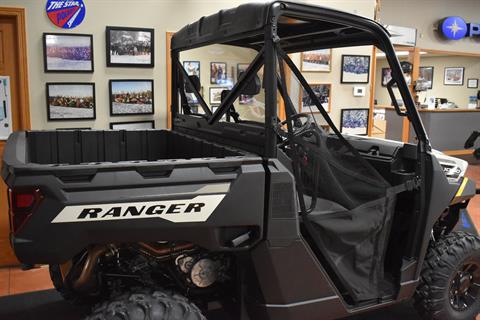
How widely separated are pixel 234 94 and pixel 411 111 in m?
0.96

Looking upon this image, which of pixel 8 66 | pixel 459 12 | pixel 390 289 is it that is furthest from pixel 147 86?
pixel 459 12

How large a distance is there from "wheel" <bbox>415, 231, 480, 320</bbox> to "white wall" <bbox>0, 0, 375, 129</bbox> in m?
2.78

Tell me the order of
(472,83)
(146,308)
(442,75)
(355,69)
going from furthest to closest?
1. (442,75)
2. (472,83)
3. (355,69)
4. (146,308)

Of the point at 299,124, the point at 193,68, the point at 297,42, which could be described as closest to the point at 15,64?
the point at 193,68

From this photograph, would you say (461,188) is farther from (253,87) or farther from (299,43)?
(253,87)

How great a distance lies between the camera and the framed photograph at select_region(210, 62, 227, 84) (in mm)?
4590

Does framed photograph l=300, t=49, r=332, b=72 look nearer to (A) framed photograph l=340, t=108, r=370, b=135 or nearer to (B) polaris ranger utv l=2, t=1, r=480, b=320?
(A) framed photograph l=340, t=108, r=370, b=135

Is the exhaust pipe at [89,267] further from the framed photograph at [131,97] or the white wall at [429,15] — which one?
the white wall at [429,15]

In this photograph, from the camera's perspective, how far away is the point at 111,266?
7.67 feet

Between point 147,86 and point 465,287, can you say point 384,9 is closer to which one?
point 147,86

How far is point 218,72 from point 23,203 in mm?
3148

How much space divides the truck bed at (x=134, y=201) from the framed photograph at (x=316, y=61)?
327cm

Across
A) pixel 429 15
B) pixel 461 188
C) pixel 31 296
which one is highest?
pixel 429 15

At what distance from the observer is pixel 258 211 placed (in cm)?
201
